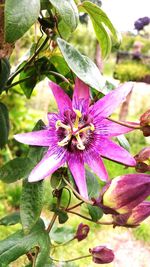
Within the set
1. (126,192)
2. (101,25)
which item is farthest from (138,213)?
(101,25)

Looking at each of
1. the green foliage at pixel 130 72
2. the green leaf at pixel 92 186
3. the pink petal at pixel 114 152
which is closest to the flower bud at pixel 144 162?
the pink petal at pixel 114 152

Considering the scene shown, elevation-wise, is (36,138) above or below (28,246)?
above

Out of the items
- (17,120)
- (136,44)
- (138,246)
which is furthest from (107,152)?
(136,44)

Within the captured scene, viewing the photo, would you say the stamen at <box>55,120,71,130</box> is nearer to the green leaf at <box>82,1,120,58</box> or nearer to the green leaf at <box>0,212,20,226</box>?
the green leaf at <box>82,1,120,58</box>

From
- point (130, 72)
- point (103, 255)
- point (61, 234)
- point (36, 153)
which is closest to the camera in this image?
point (36, 153)

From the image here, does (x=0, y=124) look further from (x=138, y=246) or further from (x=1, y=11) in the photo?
(x=138, y=246)

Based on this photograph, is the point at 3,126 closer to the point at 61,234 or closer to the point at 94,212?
the point at 94,212
